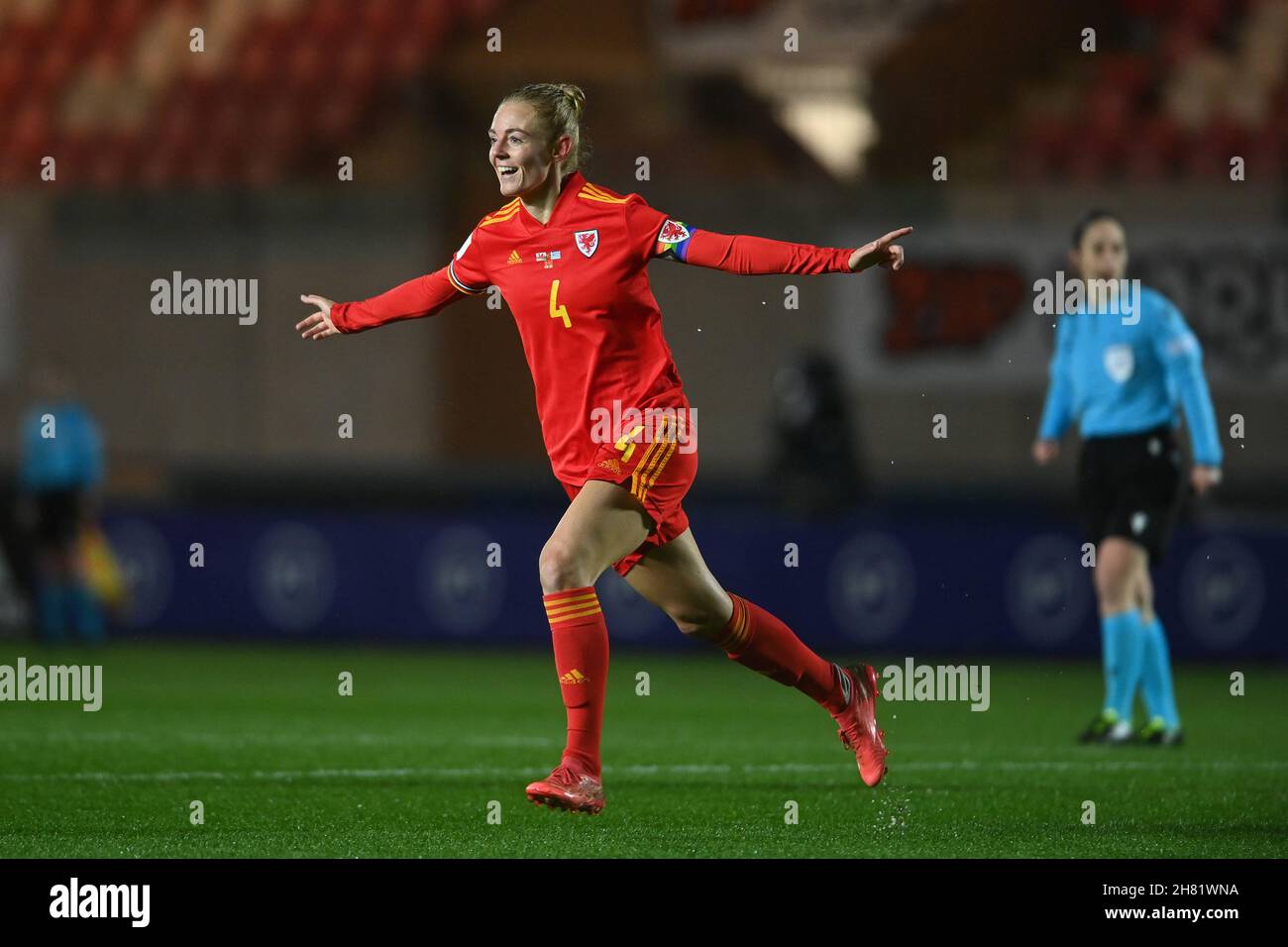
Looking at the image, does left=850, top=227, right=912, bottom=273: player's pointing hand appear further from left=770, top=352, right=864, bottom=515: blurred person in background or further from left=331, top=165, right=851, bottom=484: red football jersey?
left=770, top=352, right=864, bottom=515: blurred person in background

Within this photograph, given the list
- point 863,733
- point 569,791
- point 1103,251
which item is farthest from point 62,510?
point 569,791

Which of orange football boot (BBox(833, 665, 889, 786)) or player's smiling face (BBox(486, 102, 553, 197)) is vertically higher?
player's smiling face (BBox(486, 102, 553, 197))

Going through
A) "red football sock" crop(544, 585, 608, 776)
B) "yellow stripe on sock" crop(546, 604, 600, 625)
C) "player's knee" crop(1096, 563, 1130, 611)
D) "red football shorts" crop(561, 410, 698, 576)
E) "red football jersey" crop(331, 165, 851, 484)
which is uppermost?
"red football jersey" crop(331, 165, 851, 484)

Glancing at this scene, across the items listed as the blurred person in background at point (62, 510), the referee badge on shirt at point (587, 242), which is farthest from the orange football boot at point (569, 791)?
the blurred person in background at point (62, 510)

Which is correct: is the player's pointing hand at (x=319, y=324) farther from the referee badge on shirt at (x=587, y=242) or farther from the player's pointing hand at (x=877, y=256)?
the player's pointing hand at (x=877, y=256)

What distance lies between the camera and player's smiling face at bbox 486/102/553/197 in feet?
20.5

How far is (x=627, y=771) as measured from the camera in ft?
26.3

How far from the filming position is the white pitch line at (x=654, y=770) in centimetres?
777

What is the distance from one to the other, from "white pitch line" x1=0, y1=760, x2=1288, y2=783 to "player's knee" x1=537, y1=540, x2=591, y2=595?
1.81 metres

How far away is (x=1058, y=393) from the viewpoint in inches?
354

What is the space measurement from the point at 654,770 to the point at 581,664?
1.92m

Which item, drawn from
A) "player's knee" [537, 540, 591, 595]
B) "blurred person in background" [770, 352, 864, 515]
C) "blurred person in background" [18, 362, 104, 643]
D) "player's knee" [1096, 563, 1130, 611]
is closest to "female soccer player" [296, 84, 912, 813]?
"player's knee" [537, 540, 591, 595]

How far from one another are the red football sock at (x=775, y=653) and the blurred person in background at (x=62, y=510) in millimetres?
8585

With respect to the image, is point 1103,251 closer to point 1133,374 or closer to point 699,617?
point 1133,374
